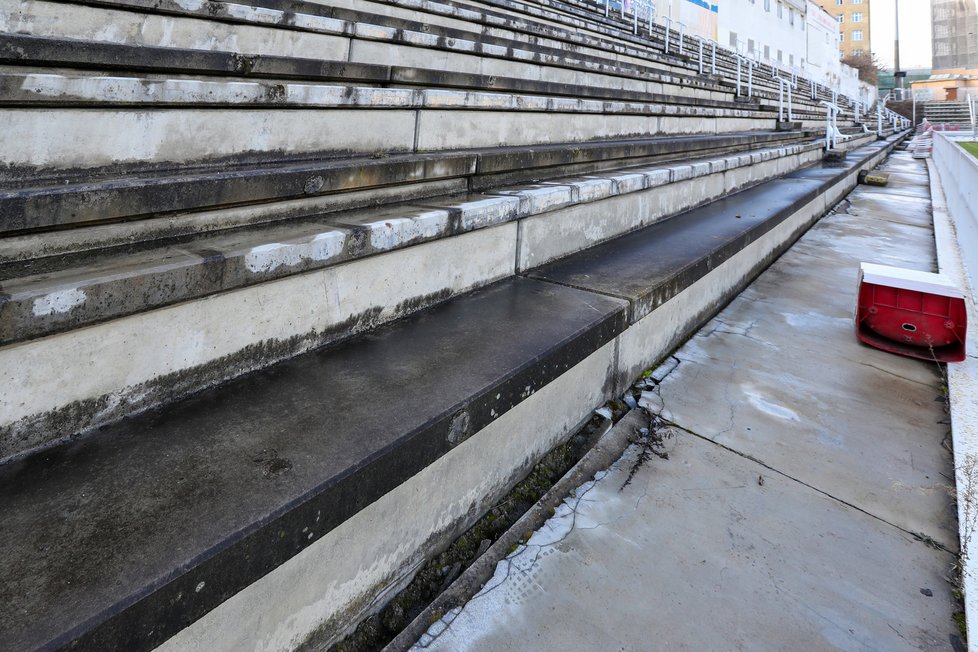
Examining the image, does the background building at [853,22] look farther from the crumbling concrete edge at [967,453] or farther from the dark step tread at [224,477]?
the dark step tread at [224,477]

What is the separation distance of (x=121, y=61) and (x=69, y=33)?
78cm

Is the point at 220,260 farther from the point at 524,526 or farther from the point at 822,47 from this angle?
the point at 822,47

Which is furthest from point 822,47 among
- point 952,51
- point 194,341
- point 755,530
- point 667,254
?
point 194,341

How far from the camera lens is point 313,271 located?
63.0 inches

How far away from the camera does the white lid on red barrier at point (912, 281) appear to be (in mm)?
2914

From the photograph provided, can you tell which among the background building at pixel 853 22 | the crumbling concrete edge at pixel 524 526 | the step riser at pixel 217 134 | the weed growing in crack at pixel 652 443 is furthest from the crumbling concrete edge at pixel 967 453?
the background building at pixel 853 22

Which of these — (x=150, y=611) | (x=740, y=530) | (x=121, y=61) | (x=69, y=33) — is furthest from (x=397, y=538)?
(x=69, y=33)

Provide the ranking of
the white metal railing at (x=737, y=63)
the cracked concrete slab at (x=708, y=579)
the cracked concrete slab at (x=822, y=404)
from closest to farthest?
1. the cracked concrete slab at (x=708, y=579)
2. the cracked concrete slab at (x=822, y=404)
3. the white metal railing at (x=737, y=63)

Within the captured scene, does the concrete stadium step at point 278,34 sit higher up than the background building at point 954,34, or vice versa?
the background building at point 954,34

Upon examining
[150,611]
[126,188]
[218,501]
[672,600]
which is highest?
[126,188]

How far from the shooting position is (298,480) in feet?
3.61

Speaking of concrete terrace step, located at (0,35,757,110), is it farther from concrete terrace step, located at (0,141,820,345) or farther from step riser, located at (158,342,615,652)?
step riser, located at (158,342,615,652)

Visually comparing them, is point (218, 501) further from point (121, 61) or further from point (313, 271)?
point (121, 61)

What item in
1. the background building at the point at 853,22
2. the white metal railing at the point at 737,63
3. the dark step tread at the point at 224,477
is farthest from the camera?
the background building at the point at 853,22
